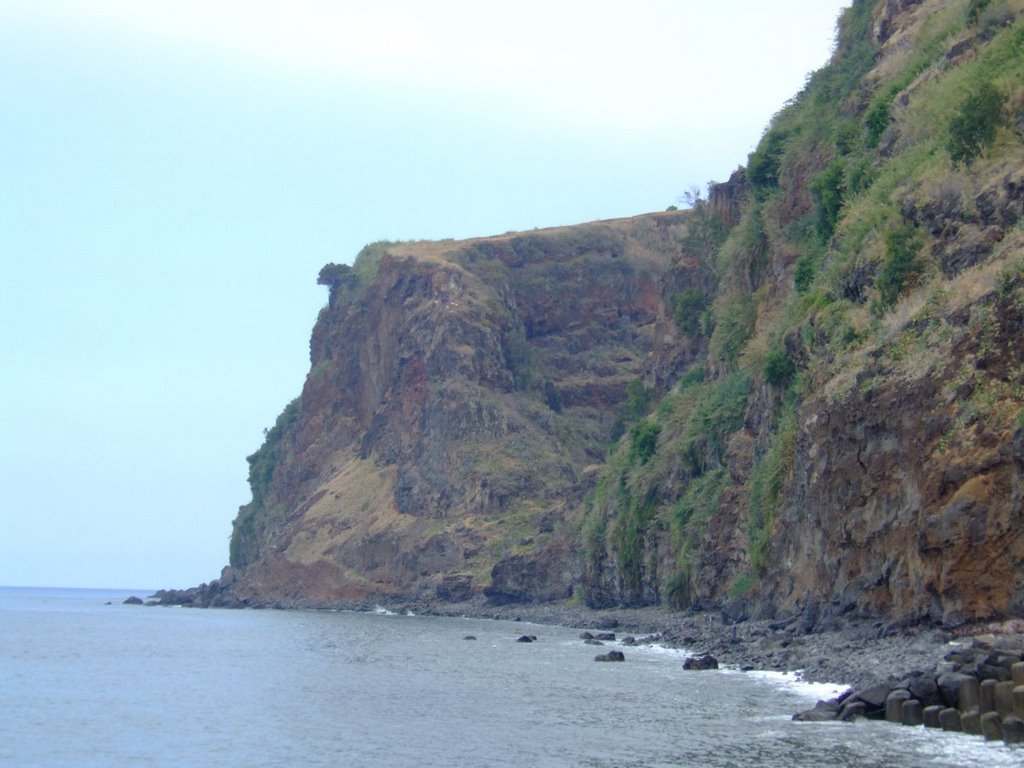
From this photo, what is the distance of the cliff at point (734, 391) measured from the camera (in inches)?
1308

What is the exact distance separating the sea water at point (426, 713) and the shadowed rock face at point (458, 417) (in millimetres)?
37054

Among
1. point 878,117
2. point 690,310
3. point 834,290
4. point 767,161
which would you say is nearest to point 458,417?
point 690,310

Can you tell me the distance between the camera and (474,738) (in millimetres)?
28547

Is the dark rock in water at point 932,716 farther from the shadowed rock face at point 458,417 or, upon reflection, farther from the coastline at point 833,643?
the shadowed rock face at point 458,417

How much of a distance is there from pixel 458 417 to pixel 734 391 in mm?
49574

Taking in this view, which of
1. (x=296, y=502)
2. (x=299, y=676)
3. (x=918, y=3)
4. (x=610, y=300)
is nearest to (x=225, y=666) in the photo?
(x=299, y=676)

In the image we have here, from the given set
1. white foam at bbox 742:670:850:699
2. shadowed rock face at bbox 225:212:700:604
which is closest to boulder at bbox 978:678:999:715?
white foam at bbox 742:670:850:699

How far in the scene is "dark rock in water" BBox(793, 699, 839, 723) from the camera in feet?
85.9

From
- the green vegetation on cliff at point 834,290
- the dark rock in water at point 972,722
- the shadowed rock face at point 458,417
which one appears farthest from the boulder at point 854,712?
the shadowed rock face at point 458,417

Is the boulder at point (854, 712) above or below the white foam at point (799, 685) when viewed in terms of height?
below

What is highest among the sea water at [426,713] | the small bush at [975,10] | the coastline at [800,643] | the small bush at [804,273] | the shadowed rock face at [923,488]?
the small bush at [975,10]

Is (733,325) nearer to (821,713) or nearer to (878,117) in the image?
(878,117)

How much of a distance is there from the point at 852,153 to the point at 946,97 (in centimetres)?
1122

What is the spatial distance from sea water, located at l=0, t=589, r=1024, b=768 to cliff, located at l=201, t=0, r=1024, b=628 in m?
6.07
